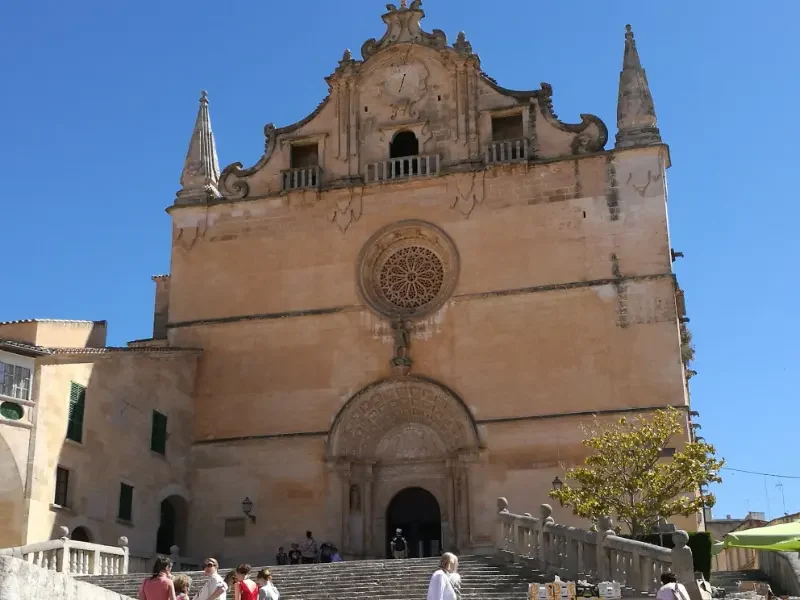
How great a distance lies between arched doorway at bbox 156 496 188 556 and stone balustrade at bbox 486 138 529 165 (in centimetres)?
1104

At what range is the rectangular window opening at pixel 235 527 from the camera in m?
25.5

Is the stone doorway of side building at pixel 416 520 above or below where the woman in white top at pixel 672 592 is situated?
above

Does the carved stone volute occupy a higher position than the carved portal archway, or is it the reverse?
the carved stone volute

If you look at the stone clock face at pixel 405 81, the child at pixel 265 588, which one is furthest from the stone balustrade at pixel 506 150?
the child at pixel 265 588

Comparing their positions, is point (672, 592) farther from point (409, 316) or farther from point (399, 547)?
point (409, 316)

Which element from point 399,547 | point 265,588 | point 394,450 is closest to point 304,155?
point 394,450

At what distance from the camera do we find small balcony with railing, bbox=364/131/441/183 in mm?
26922

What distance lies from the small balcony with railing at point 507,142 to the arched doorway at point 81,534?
12.4 metres

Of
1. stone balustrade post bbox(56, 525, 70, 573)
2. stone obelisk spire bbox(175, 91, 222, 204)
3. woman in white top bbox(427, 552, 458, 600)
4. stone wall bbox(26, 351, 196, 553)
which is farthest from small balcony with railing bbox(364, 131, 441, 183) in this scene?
woman in white top bbox(427, 552, 458, 600)

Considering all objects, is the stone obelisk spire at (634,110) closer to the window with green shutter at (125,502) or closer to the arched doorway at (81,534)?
the window with green shutter at (125,502)

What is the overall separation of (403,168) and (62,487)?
11128mm

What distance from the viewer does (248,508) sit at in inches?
999

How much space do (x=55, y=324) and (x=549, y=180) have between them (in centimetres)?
1203

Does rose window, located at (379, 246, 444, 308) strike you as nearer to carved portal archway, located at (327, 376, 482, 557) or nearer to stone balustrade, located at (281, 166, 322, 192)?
carved portal archway, located at (327, 376, 482, 557)
